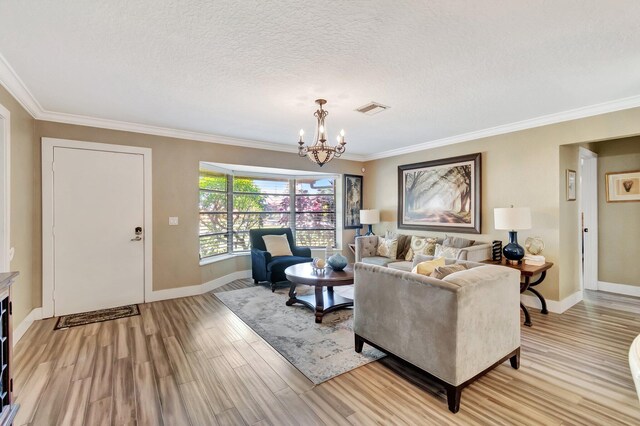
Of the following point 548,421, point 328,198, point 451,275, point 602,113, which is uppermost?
point 602,113

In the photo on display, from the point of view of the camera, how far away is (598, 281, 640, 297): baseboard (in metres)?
4.26

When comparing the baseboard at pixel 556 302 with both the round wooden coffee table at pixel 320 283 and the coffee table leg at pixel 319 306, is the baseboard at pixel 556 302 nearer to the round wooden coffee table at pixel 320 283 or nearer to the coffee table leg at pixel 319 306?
the round wooden coffee table at pixel 320 283

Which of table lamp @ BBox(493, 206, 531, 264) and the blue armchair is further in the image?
the blue armchair

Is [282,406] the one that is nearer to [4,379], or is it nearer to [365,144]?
[4,379]

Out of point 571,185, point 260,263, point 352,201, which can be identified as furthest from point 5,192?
point 571,185

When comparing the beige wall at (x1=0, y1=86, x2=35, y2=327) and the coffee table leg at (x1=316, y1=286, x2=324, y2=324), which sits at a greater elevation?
the beige wall at (x1=0, y1=86, x2=35, y2=327)

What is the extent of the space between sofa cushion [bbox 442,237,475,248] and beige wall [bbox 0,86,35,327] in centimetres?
520

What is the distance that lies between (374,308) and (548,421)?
49.9 inches

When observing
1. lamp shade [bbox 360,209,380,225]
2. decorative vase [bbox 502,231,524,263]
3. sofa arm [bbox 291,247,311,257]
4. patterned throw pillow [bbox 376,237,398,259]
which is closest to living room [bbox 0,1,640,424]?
decorative vase [bbox 502,231,524,263]

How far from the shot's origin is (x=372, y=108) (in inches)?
132

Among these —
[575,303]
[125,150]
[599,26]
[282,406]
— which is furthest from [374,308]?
[125,150]

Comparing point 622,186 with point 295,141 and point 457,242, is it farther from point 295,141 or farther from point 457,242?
point 295,141

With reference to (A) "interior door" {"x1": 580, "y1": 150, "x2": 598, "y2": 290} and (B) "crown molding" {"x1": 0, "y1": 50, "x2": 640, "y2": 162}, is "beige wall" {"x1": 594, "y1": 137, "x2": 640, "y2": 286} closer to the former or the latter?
(A) "interior door" {"x1": 580, "y1": 150, "x2": 598, "y2": 290}

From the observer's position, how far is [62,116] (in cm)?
A: 356
